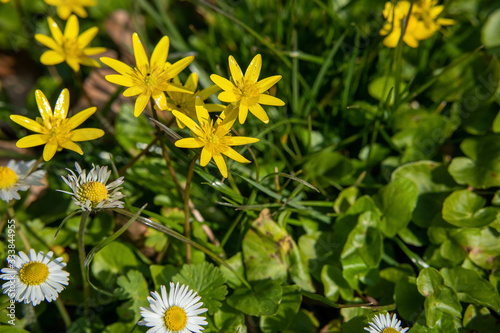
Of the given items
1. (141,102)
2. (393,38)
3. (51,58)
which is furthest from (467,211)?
(51,58)

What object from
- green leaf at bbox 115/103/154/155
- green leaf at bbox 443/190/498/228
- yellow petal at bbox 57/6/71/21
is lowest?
green leaf at bbox 443/190/498/228

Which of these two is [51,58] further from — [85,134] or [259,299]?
[259,299]

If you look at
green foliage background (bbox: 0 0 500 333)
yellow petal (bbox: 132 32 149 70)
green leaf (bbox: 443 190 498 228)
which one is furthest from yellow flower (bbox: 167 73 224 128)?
green leaf (bbox: 443 190 498 228)

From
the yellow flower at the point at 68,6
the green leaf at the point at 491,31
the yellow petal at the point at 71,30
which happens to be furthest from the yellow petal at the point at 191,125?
the green leaf at the point at 491,31

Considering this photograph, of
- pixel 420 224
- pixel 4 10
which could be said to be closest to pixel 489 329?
pixel 420 224

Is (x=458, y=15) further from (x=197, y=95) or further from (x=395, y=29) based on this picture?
(x=197, y=95)

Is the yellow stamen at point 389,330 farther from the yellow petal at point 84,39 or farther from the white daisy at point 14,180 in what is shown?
the yellow petal at point 84,39

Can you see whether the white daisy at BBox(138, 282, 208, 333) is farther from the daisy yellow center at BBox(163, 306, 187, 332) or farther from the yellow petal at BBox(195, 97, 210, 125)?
the yellow petal at BBox(195, 97, 210, 125)
